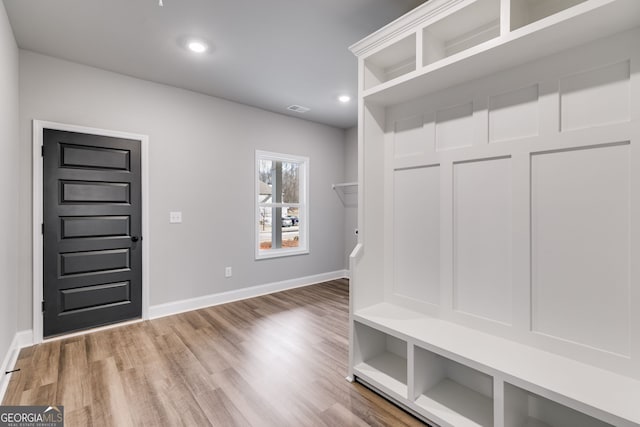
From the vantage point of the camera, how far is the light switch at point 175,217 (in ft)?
11.9

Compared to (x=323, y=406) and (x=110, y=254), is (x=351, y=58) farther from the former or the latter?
(x=110, y=254)

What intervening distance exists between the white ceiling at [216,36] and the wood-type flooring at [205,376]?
2743 millimetres

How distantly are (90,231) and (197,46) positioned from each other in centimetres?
Answer: 214

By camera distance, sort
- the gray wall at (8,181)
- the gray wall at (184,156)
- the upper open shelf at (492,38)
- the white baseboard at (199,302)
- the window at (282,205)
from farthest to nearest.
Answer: the window at (282,205), the gray wall at (184,156), the white baseboard at (199,302), the gray wall at (8,181), the upper open shelf at (492,38)

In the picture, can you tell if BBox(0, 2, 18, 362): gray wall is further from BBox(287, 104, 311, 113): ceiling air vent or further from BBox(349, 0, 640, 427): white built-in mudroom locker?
BBox(287, 104, 311, 113): ceiling air vent

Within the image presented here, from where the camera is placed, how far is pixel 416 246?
2219mm

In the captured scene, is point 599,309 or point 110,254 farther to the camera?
point 110,254

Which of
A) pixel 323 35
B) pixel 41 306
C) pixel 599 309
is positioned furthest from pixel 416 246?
pixel 41 306

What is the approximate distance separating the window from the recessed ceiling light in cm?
183

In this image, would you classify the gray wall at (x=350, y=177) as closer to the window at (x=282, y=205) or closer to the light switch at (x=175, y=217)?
the window at (x=282, y=205)

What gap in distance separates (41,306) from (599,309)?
4.25 meters

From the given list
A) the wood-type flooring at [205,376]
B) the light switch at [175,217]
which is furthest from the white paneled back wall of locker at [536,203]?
the light switch at [175,217]

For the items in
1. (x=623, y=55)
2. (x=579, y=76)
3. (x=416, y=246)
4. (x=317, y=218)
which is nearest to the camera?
(x=623, y=55)

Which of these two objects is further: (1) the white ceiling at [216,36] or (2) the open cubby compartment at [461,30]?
(1) the white ceiling at [216,36]
